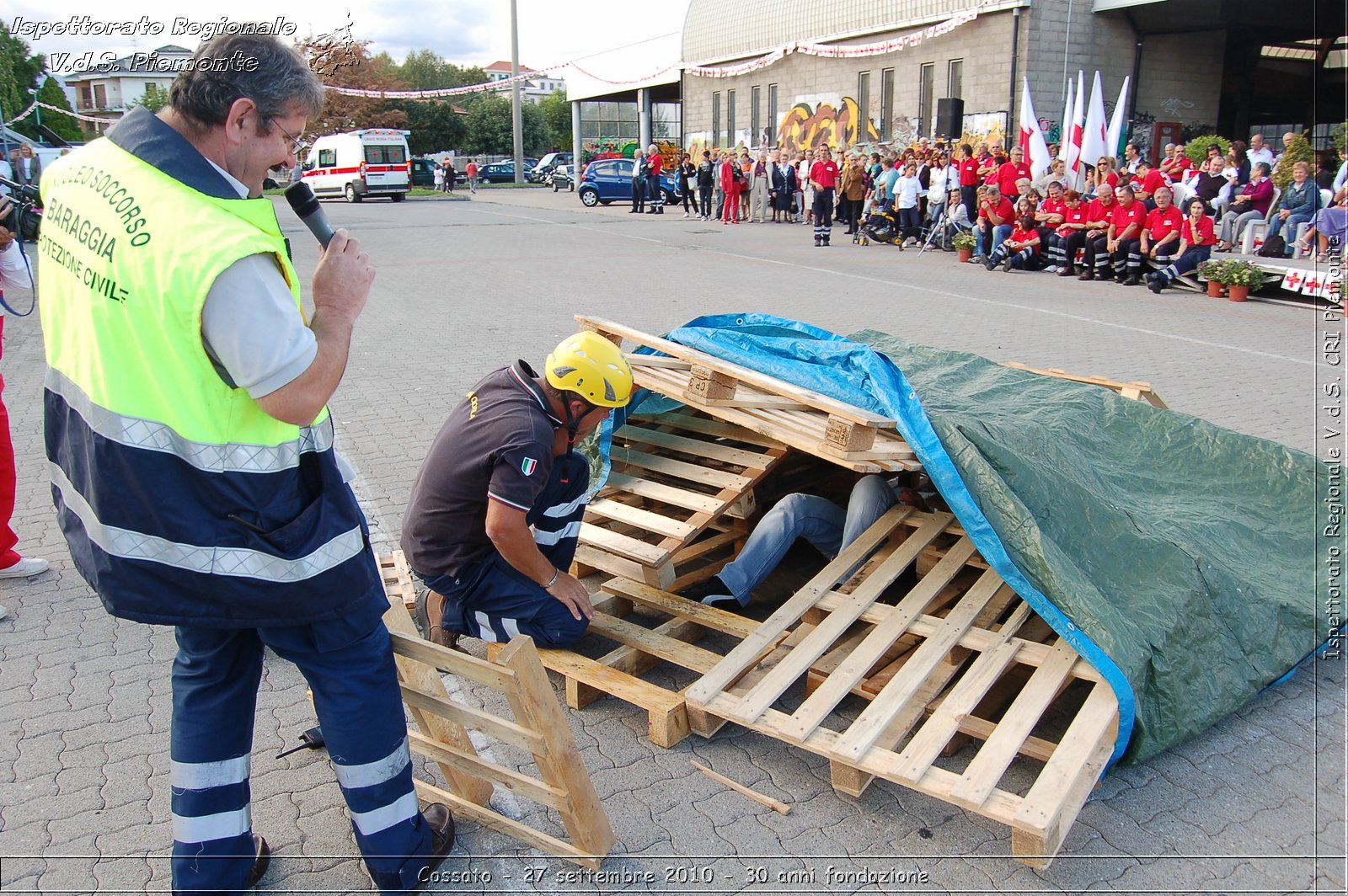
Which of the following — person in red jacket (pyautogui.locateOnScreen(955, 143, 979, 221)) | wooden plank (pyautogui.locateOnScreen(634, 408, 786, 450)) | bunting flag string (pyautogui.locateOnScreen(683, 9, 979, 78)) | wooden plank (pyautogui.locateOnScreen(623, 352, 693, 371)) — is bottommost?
wooden plank (pyautogui.locateOnScreen(634, 408, 786, 450))

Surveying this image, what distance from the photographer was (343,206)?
3516 centimetres

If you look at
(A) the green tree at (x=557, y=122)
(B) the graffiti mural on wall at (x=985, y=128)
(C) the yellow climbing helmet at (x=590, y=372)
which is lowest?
(C) the yellow climbing helmet at (x=590, y=372)

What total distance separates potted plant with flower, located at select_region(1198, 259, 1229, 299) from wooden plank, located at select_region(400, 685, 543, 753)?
1332 cm

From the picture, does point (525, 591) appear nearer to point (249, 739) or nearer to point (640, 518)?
point (640, 518)

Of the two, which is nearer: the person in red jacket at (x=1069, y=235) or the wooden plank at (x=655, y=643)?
the wooden plank at (x=655, y=643)

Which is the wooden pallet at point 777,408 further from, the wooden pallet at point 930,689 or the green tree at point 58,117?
the green tree at point 58,117

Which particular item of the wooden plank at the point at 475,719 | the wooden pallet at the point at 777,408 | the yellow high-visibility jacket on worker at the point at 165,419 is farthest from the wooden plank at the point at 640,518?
the yellow high-visibility jacket on worker at the point at 165,419

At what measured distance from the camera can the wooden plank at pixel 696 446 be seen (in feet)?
14.9

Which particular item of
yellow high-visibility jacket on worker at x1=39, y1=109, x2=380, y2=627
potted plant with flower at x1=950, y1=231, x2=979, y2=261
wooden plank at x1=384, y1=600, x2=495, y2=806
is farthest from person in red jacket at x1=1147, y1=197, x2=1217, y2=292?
yellow high-visibility jacket on worker at x1=39, y1=109, x2=380, y2=627

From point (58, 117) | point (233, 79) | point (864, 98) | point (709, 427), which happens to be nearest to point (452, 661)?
point (233, 79)

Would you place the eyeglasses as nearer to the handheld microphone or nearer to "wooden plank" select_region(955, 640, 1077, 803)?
the handheld microphone

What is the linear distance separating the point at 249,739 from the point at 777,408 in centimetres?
245

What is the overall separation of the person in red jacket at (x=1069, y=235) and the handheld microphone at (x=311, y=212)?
14842 mm

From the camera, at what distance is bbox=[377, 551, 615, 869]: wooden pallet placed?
251 cm
